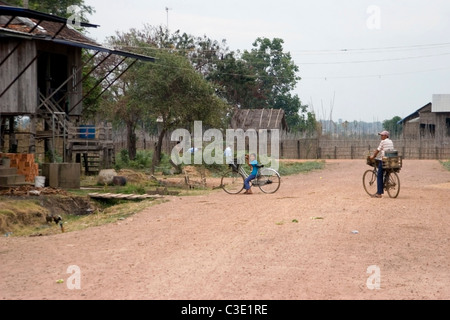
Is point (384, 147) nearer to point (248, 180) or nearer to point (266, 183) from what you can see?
point (266, 183)

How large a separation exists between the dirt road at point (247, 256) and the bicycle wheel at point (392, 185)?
179cm

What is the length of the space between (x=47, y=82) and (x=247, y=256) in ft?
65.3

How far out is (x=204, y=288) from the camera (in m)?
7.53

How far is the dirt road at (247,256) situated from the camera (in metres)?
7.51

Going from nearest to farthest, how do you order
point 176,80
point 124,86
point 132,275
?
point 132,275 < point 176,80 < point 124,86

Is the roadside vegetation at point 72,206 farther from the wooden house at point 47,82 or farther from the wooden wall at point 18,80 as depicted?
the wooden wall at point 18,80

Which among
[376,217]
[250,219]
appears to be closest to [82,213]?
[250,219]

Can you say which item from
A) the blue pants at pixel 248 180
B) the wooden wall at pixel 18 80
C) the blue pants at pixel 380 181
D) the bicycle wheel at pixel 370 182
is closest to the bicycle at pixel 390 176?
the bicycle wheel at pixel 370 182

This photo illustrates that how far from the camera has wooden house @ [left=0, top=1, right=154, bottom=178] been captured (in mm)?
24062

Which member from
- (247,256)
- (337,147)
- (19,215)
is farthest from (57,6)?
(247,256)

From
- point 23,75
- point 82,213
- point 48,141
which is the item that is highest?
point 23,75

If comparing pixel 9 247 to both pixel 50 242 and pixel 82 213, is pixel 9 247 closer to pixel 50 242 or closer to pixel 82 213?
pixel 50 242

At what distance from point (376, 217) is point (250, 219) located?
8.35 ft

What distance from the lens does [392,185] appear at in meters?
17.3
